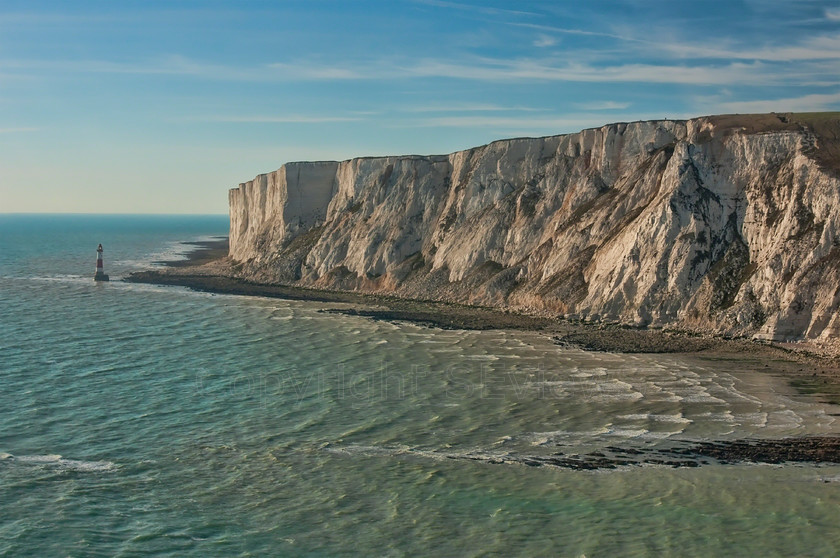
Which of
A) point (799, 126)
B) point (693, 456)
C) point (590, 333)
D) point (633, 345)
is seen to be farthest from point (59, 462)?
point (799, 126)

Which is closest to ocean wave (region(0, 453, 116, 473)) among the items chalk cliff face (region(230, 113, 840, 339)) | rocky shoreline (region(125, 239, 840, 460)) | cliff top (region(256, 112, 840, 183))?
rocky shoreline (region(125, 239, 840, 460))

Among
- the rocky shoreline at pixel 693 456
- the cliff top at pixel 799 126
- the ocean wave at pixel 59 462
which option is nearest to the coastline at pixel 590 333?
the rocky shoreline at pixel 693 456

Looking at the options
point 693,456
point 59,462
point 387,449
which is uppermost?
point 693,456

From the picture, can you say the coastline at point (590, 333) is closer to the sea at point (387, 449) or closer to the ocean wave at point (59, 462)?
the sea at point (387, 449)

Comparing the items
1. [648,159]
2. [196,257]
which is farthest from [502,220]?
[196,257]

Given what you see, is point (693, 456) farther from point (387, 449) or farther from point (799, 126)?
point (799, 126)

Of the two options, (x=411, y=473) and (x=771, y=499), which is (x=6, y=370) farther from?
(x=771, y=499)

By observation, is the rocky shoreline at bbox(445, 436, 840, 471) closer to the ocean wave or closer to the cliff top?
the ocean wave
